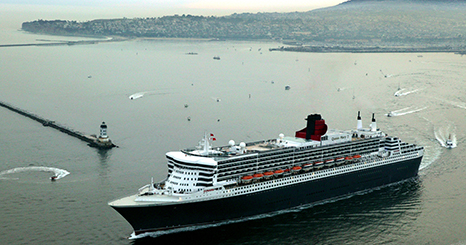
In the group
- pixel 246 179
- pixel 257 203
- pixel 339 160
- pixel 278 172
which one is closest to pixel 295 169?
pixel 278 172

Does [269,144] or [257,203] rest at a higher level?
[269,144]

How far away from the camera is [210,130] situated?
4650 centimetres

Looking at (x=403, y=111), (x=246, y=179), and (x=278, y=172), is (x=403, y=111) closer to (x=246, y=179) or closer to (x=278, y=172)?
(x=278, y=172)

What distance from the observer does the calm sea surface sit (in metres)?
25.8

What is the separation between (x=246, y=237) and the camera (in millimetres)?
24906

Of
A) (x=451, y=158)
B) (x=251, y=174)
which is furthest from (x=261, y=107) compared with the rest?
(x=251, y=174)

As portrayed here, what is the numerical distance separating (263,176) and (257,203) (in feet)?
4.82

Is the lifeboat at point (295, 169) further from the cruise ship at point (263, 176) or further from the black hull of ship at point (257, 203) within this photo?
the black hull of ship at point (257, 203)

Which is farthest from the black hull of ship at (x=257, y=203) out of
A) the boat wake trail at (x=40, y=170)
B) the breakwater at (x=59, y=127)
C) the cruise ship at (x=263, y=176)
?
the breakwater at (x=59, y=127)

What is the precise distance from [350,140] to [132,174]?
1387cm

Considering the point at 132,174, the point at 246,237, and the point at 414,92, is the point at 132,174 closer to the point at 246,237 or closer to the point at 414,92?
the point at 246,237

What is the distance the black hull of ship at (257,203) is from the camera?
2441cm

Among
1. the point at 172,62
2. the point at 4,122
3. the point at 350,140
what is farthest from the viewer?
the point at 172,62

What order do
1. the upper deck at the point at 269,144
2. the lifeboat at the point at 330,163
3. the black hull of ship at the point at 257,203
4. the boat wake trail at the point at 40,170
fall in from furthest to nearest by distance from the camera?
the boat wake trail at the point at 40,170 → the lifeboat at the point at 330,163 → the upper deck at the point at 269,144 → the black hull of ship at the point at 257,203
